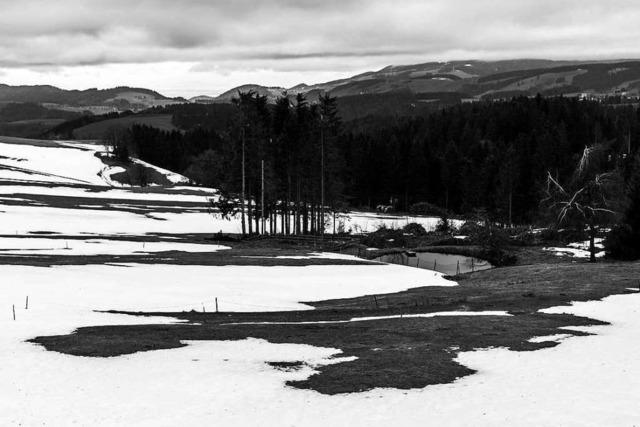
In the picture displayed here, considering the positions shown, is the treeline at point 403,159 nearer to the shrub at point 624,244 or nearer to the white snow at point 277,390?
the shrub at point 624,244

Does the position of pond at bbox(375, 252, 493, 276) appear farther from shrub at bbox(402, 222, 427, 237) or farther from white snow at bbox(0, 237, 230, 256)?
white snow at bbox(0, 237, 230, 256)

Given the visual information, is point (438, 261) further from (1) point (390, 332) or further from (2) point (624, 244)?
(1) point (390, 332)

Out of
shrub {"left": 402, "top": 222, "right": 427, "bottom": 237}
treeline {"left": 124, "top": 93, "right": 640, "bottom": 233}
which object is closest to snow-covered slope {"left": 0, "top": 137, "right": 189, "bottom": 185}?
treeline {"left": 124, "top": 93, "right": 640, "bottom": 233}

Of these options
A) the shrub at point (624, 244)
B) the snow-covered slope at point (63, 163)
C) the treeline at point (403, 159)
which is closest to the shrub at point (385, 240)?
the treeline at point (403, 159)

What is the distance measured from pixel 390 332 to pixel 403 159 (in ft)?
375

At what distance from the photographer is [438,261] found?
206 feet

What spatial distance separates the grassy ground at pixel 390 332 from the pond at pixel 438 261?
21429 mm

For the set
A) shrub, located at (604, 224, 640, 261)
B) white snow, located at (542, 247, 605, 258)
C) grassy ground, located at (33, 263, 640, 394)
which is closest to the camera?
grassy ground, located at (33, 263, 640, 394)

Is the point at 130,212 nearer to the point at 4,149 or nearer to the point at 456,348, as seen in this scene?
the point at 456,348

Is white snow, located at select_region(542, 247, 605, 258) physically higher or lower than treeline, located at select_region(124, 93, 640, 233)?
lower

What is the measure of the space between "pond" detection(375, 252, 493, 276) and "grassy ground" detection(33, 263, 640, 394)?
70.3 ft

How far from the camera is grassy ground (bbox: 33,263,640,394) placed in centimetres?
1970

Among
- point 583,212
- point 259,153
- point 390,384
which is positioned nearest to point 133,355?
point 390,384

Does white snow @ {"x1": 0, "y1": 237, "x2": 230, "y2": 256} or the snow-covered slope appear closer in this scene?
white snow @ {"x1": 0, "y1": 237, "x2": 230, "y2": 256}
